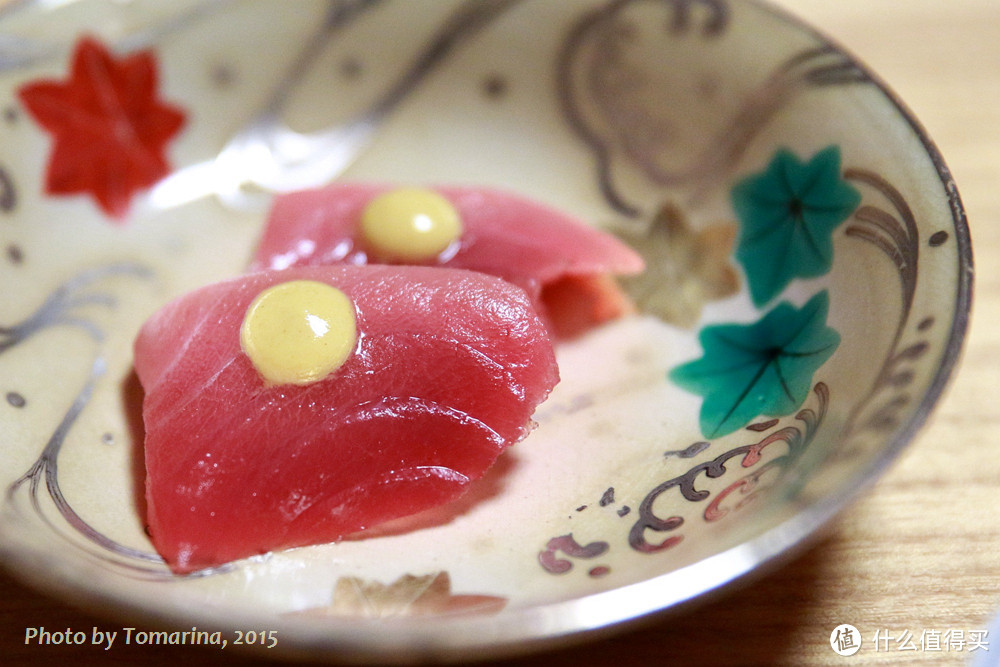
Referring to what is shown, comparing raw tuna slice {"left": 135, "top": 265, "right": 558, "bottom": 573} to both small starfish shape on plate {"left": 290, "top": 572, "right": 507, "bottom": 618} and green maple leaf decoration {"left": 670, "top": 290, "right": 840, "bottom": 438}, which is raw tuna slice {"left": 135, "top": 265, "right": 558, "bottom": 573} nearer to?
small starfish shape on plate {"left": 290, "top": 572, "right": 507, "bottom": 618}

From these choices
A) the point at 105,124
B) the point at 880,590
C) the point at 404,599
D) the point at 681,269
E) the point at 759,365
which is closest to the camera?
the point at 404,599

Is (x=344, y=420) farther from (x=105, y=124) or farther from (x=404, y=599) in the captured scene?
(x=105, y=124)

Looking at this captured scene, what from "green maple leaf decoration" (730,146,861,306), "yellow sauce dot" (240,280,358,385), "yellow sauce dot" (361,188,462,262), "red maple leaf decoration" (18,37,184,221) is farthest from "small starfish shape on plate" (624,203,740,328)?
"red maple leaf decoration" (18,37,184,221)

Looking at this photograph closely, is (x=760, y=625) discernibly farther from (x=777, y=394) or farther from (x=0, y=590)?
(x=0, y=590)

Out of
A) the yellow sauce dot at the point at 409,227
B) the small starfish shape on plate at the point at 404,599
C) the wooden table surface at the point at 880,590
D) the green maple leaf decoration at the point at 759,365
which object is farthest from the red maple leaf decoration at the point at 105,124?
the green maple leaf decoration at the point at 759,365

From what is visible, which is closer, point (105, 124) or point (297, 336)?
point (297, 336)

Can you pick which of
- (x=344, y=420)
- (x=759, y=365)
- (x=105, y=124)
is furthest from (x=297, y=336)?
(x=105, y=124)

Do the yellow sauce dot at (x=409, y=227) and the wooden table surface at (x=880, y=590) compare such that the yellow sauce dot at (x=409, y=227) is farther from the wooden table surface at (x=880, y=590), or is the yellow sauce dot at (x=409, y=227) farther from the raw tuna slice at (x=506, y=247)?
the wooden table surface at (x=880, y=590)
